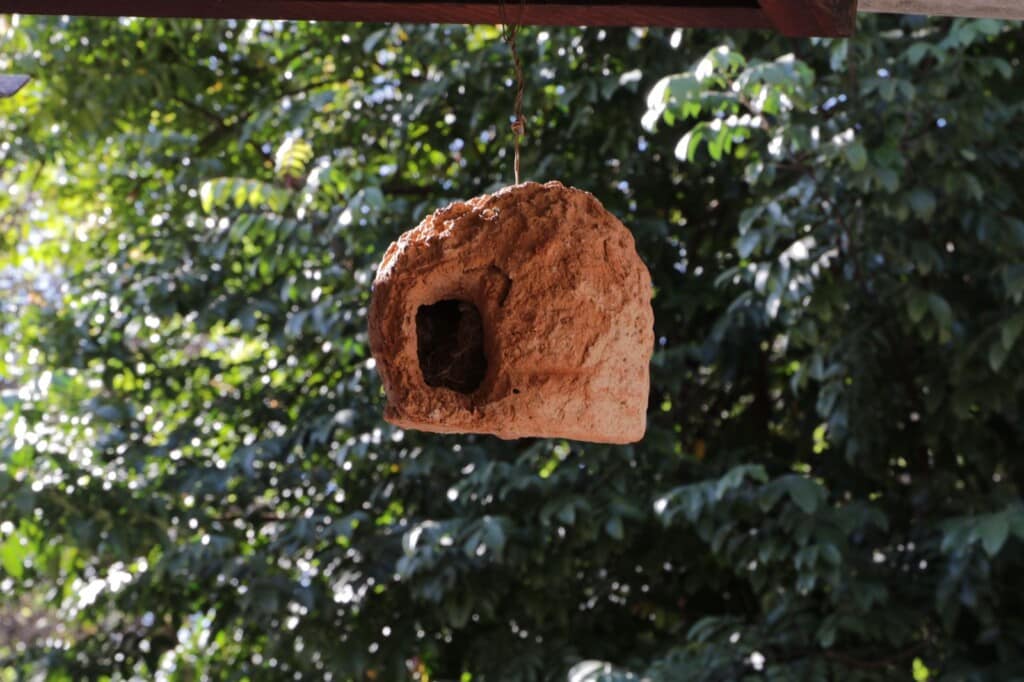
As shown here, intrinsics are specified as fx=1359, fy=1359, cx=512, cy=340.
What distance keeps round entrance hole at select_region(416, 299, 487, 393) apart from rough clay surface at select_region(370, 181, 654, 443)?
73mm

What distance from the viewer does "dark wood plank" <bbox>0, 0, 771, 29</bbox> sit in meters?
2.26

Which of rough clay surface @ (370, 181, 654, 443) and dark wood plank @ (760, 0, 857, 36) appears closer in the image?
rough clay surface @ (370, 181, 654, 443)

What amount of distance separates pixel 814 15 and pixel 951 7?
11.7 inches

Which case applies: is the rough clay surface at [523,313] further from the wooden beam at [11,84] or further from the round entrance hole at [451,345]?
the wooden beam at [11,84]

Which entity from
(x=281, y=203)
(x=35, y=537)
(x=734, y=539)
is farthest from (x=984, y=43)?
(x=35, y=537)

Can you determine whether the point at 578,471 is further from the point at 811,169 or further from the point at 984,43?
the point at 984,43

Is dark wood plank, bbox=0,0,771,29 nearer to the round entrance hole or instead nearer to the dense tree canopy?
the round entrance hole

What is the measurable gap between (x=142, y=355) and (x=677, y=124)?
7.51 ft

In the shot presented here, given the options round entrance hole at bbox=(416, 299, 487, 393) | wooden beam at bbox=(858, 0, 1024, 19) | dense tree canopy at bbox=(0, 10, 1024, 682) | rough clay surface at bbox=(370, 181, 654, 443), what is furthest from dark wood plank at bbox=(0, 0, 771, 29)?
dense tree canopy at bbox=(0, 10, 1024, 682)

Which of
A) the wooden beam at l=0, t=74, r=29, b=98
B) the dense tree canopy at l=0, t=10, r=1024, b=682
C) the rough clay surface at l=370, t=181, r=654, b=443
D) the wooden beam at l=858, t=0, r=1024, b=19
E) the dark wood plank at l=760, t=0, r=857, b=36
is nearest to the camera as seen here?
the rough clay surface at l=370, t=181, r=654, b=443

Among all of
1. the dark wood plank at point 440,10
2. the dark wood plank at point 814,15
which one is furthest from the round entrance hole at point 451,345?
the dark wood plank at point 814,15

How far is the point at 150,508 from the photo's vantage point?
16.0 feet

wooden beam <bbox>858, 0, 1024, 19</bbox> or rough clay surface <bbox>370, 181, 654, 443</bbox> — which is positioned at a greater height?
wooden beam <bbox>858, 0, 1024, 19</bbox>

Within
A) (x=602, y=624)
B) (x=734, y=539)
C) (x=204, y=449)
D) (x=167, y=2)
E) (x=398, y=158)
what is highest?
A: (x=167, y=2)
